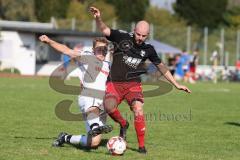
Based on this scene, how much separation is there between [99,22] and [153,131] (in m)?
4.18

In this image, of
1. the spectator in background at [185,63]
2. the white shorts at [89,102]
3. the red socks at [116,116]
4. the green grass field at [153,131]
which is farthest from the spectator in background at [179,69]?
the white shorts at [89,102]

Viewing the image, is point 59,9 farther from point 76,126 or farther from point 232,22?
point 76,126

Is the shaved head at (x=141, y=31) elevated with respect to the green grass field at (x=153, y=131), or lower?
elevated

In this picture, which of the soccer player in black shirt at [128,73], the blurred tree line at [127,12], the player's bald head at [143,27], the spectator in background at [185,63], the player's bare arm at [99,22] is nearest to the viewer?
the player's bare arm at [99,22]

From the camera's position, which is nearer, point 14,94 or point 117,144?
point 117,144

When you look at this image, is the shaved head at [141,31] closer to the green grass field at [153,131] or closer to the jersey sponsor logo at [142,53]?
the jersey sponsor logo at [142,53]

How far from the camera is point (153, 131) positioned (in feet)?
42.3

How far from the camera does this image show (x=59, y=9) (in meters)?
71.2

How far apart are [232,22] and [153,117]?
194 ft

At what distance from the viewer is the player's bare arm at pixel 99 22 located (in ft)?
29.7

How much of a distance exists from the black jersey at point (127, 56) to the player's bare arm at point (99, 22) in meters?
0.13

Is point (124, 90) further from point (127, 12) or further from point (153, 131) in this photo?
point (127, 12)

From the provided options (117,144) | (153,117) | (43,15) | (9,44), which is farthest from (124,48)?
Result: (43,15)

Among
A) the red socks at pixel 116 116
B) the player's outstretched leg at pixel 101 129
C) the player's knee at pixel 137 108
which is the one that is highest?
the player's knee at pixel 137 108
